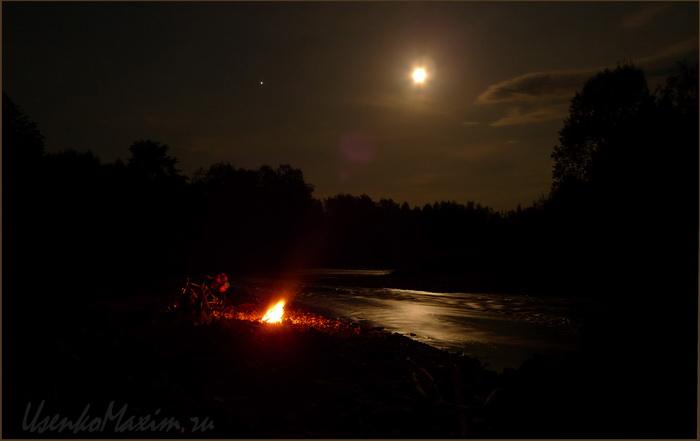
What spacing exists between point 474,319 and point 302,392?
44.0 feet

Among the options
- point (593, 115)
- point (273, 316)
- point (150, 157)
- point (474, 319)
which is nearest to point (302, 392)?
point (273, 316)

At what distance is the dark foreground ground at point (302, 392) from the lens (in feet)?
20.3

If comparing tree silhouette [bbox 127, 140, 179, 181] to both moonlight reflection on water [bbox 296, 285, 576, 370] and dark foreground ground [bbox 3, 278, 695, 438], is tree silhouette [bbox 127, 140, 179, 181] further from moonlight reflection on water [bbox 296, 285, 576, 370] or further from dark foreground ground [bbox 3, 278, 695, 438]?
dark foreground ground [bbox 3, 278, 695, 438]

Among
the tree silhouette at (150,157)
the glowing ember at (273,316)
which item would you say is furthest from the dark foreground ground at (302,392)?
the tree silhouette at (150,157)

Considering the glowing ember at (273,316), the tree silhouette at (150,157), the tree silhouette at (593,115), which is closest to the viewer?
the glowing ember at (273,316)

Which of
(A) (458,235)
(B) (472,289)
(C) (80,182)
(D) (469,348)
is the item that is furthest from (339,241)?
(D) (469,348)

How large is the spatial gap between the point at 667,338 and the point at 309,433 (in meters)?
5.32

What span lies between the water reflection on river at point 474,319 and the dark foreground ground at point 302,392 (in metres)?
4.04

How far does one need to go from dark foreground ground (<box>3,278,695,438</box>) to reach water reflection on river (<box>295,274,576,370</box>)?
13.3 feet

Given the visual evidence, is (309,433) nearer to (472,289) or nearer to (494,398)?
(494,398)

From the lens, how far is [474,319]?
1933 centimetres

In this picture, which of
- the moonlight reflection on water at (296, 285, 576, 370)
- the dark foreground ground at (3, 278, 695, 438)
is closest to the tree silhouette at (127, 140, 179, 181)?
the moonlight reflection on water at (296, 285, 576, 370)

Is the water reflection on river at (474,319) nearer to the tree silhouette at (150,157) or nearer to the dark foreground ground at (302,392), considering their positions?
the dark foreground ground at (302,392)

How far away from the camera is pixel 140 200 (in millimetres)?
35625
